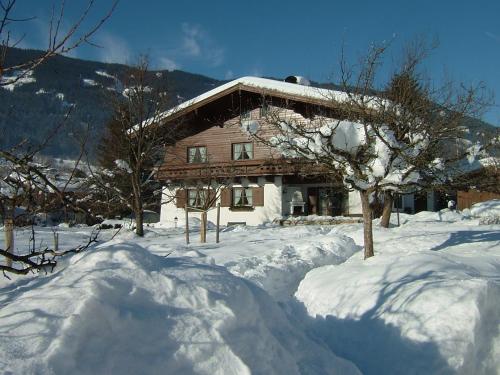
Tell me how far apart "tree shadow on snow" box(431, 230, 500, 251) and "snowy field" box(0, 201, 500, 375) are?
6014mm

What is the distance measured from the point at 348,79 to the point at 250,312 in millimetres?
9118

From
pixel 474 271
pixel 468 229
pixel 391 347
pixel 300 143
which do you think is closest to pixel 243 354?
pixel 391 347

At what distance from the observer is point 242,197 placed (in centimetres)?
2745

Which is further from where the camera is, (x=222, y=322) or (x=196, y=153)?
(x=196, y=153)

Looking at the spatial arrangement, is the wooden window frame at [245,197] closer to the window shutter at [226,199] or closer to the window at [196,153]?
the window shutter at [226,199]

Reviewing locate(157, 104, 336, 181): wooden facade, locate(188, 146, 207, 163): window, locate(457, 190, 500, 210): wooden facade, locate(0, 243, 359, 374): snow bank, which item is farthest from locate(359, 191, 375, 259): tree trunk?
locate(457, 190, 500, 210): wooden facade

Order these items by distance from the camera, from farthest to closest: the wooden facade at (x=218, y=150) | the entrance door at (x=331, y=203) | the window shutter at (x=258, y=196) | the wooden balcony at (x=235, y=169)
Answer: the window shutter at (x=258, y=196) < the entrance door at (x=331, y=203) < the wooden facade at (x=218, y=150) < the wooden balcony at (x=235, y=169)

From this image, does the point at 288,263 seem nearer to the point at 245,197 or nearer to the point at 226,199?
the point at 245,197

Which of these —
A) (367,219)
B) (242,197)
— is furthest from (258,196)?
(367,219)

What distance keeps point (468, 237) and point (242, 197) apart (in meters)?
15.3

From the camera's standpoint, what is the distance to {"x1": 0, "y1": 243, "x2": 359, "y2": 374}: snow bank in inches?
105

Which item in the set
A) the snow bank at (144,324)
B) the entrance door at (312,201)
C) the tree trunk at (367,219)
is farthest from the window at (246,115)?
the snow bank at (144,324)

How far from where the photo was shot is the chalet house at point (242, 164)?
24.9 m

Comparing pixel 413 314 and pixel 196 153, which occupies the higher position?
pixel 196 153
